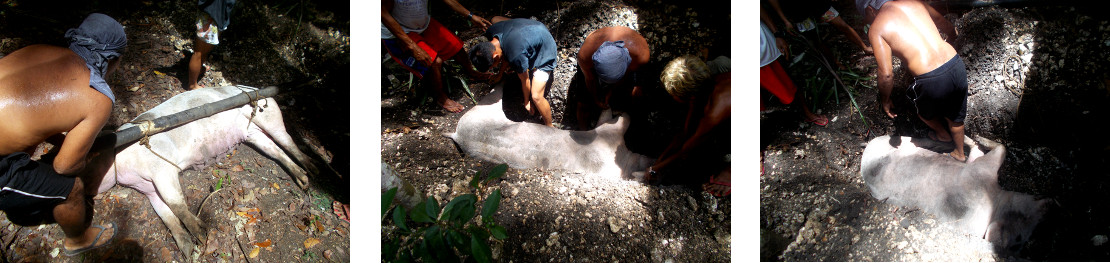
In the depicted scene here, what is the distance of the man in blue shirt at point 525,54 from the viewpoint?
1.78 m

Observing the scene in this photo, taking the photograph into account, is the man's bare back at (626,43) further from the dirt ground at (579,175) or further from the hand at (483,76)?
the hand at (483,76)

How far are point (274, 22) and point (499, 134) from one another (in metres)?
0.89

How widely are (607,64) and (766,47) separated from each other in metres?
0.59

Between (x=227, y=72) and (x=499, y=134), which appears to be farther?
(x=499, y=134)

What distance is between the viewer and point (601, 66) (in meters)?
1.75

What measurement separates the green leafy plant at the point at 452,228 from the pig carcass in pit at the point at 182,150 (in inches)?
20.5

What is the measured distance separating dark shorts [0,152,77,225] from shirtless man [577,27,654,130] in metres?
1.62

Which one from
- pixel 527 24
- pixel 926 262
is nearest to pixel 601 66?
pixel 527 24

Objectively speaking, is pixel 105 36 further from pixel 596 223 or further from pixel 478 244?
pixel 596 223

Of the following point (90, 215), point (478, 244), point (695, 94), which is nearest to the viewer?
point (90, 215)

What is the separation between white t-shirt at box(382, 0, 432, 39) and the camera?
1.86 metres

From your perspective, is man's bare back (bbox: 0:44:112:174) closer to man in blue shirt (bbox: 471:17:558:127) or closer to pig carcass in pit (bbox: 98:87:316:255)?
pig carcass in pit (bbox: 98:87:316:255)

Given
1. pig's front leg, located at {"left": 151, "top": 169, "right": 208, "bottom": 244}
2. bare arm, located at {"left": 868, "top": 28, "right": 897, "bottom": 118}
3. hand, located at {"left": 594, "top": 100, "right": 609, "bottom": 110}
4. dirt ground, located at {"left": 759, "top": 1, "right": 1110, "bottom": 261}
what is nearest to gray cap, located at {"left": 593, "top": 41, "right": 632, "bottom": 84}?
hand, located at {"left": 594, "top": 100, "right": 609, "bottom": 110}

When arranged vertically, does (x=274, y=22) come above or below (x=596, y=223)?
above
